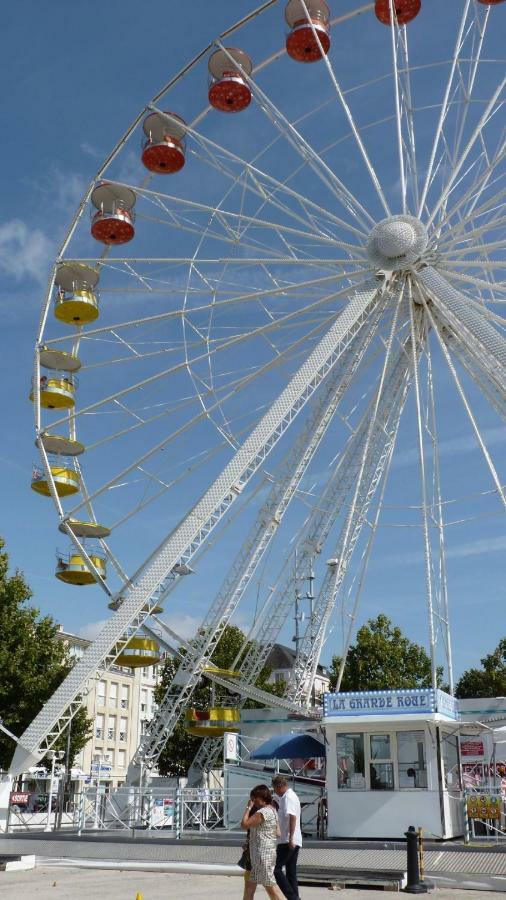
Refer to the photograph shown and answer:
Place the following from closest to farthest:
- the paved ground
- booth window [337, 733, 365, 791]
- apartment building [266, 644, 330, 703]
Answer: the paved ground
booth window [337, 733, 365, 791]
apartment building [266, 644, 330, 703]

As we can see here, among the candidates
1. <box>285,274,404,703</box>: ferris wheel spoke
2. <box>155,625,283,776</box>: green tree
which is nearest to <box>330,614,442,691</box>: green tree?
<box>155,625,283,776</box>: green tree

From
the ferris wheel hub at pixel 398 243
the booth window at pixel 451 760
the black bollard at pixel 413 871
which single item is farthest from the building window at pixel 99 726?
the black bollard at pixel 413 871

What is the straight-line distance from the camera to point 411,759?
64.7 feet

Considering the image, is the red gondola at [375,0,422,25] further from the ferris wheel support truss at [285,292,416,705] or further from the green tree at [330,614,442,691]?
the green tree at [330,614,442,691]

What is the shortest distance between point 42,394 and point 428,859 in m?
17.6

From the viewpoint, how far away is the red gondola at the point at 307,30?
24.8 metres

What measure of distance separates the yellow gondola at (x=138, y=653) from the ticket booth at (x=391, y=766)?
7637mm

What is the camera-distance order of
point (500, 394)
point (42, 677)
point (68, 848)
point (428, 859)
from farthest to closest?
point (42, 677) → point (500, 394) → point (68, 848) → point (428, 859)

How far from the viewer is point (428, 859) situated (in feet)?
47.7

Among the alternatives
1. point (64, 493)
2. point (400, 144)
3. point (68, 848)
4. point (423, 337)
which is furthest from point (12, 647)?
point (400, 144)

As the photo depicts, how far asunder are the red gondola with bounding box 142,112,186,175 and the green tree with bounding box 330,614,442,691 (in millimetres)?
39697

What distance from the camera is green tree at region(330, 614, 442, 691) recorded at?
57594mm

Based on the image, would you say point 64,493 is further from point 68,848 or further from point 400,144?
point 400,144

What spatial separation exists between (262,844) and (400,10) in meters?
24.5
